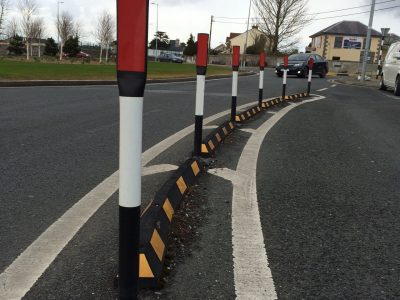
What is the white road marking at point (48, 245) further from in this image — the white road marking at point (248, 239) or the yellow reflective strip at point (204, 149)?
the yellow reflective strip at point (204, 149)

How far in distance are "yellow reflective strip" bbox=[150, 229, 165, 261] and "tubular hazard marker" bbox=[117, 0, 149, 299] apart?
1.67ft

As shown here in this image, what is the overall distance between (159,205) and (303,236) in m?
0.94

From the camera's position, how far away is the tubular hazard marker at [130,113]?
159 cm

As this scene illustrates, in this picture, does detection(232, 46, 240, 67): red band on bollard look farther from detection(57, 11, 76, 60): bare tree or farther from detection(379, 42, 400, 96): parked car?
detection(57, 11, 76, 60): bare tree

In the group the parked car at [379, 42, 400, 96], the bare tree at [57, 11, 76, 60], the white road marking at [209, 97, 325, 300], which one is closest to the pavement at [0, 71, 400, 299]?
the white road marking at [209, 97, 325, 300]

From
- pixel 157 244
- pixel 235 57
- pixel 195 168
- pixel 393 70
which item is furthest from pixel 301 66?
pixel 157 244

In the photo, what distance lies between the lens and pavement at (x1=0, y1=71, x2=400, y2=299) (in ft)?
7.38

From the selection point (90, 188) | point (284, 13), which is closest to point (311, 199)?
point (90, 188)

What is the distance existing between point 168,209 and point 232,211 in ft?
1.69

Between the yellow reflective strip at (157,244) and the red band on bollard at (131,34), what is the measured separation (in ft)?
3.53

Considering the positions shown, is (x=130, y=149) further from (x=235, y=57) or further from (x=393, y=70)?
(x=393, y=70)

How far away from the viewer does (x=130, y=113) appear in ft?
5.40

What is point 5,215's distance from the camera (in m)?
3.04

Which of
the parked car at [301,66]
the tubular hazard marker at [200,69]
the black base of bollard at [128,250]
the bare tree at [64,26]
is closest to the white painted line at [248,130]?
the tubular hazard marker at [200,69]
